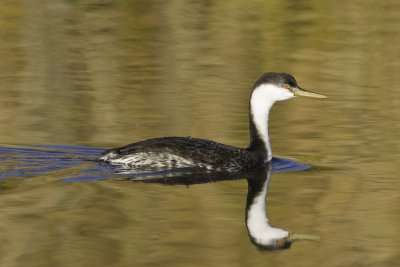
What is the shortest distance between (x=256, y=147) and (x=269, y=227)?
2714mm

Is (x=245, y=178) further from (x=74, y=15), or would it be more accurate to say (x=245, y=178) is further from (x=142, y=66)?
(x=74, y=15)

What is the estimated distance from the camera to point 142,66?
18.8 meters

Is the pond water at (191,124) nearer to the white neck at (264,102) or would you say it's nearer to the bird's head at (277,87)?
the white neck at (264,102)

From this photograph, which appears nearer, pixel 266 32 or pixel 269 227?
pixel 269 227

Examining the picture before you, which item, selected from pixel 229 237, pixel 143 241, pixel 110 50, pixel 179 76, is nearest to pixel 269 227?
pixel 229 237

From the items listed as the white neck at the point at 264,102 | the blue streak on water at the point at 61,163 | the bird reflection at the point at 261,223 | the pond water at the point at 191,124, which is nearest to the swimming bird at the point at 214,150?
the white neck at the point at 264,102

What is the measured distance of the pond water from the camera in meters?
9.51

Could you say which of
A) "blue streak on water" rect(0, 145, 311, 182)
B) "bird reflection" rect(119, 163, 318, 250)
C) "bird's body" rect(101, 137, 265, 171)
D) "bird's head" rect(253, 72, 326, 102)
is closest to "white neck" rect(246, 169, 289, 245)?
"bird reflection" rect(119, 163, 318, 250)

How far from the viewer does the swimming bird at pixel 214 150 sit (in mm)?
11930

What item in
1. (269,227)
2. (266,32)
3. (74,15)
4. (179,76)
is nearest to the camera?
(269,227)

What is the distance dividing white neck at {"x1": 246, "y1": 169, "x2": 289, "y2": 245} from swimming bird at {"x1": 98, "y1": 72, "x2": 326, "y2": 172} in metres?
1.32

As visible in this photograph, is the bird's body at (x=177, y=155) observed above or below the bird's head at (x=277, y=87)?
below

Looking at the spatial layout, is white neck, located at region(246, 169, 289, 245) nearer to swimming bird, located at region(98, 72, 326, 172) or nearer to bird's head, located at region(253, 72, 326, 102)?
swimming bird, located at region(98, 72, 326, 172)

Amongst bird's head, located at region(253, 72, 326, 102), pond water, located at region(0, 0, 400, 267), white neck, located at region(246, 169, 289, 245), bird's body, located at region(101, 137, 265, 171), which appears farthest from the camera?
bird's head, located at region(253, 72, 326, 102)
